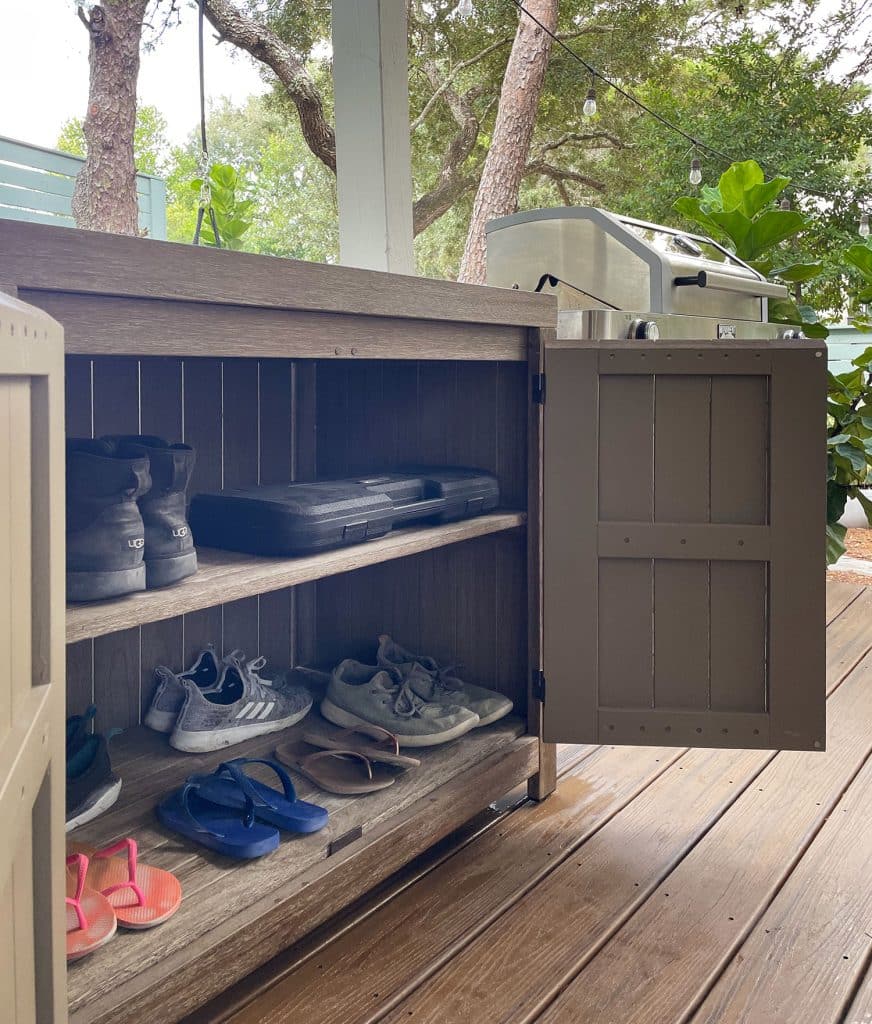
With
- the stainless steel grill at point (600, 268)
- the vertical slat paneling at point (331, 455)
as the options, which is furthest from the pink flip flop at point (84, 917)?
the stainless steel grill at point (600, 268)

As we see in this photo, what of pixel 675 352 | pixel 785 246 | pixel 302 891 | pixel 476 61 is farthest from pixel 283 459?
pixel 476 61

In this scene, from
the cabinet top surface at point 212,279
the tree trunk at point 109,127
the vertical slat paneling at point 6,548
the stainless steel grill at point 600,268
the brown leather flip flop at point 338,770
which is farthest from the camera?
the tree trunk at point 109,127

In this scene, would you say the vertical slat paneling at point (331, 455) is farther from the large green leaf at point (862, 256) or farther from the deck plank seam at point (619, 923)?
the large green leaf at point (862, 256)

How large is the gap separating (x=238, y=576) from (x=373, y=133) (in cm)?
106

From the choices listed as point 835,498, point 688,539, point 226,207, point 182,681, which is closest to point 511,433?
point 688,539

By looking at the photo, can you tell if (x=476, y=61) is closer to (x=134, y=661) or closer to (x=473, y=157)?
(x=473, y=157)

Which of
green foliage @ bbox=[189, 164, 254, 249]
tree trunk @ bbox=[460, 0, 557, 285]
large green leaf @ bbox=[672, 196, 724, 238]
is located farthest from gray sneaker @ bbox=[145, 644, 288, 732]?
tree trunk @ bbox=[460, 0, 557, 285]

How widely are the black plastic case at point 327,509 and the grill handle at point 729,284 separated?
68 cm

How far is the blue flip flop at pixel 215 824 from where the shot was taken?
54.1 inches

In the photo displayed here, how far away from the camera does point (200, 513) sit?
159 cm

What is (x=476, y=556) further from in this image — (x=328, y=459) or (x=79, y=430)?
(x=79, y=430)

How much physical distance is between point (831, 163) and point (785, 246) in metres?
0.69

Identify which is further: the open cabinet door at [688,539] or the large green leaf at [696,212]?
the large green leaf at [696,212]

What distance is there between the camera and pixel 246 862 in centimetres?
137
